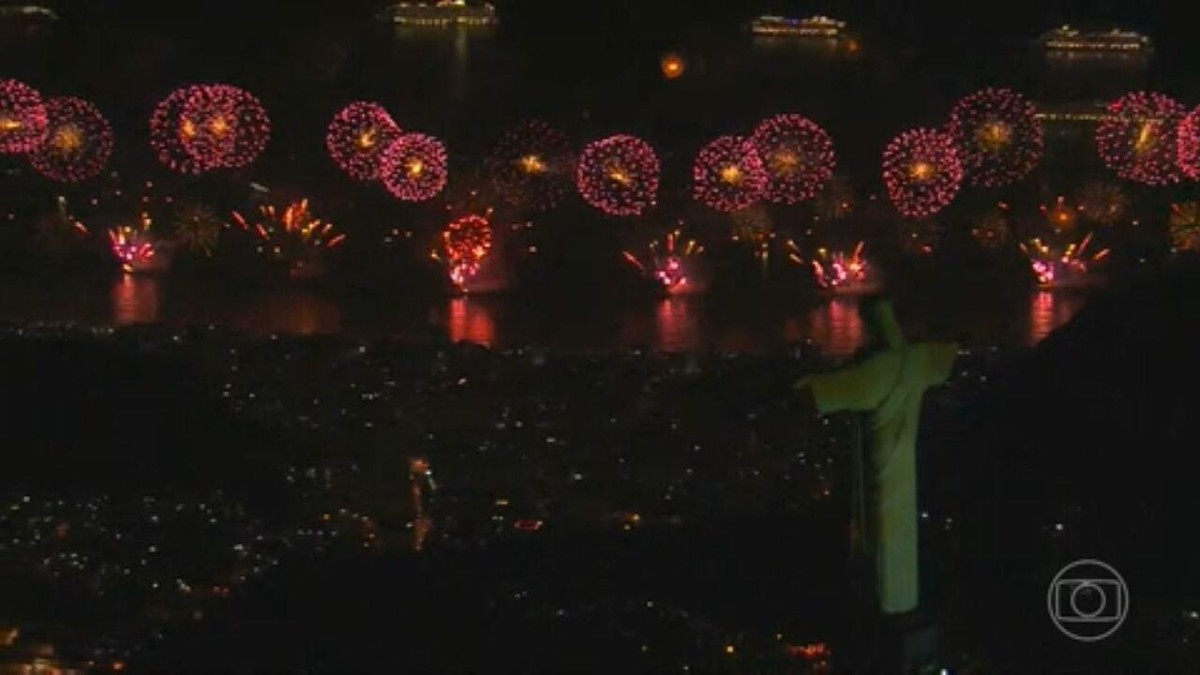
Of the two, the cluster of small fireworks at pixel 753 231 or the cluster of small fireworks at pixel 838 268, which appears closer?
the cluster of small fireworks at pixel 838 268

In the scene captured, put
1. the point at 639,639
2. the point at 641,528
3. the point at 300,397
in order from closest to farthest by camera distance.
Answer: the point at 639,639, the point at 641,528, the point at 300,397

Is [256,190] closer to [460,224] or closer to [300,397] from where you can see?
[460,224]

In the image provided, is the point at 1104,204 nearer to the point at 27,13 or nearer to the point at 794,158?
the point at 794,158

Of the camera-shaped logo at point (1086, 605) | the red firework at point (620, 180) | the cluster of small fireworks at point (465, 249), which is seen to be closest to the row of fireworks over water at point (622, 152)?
the red firework at point (620, 180)

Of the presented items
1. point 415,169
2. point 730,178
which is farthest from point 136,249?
point 730,178

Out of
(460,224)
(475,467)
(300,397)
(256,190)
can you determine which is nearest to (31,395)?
(300,397)

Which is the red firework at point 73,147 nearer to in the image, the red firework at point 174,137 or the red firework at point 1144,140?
the red firework at point 174,137
